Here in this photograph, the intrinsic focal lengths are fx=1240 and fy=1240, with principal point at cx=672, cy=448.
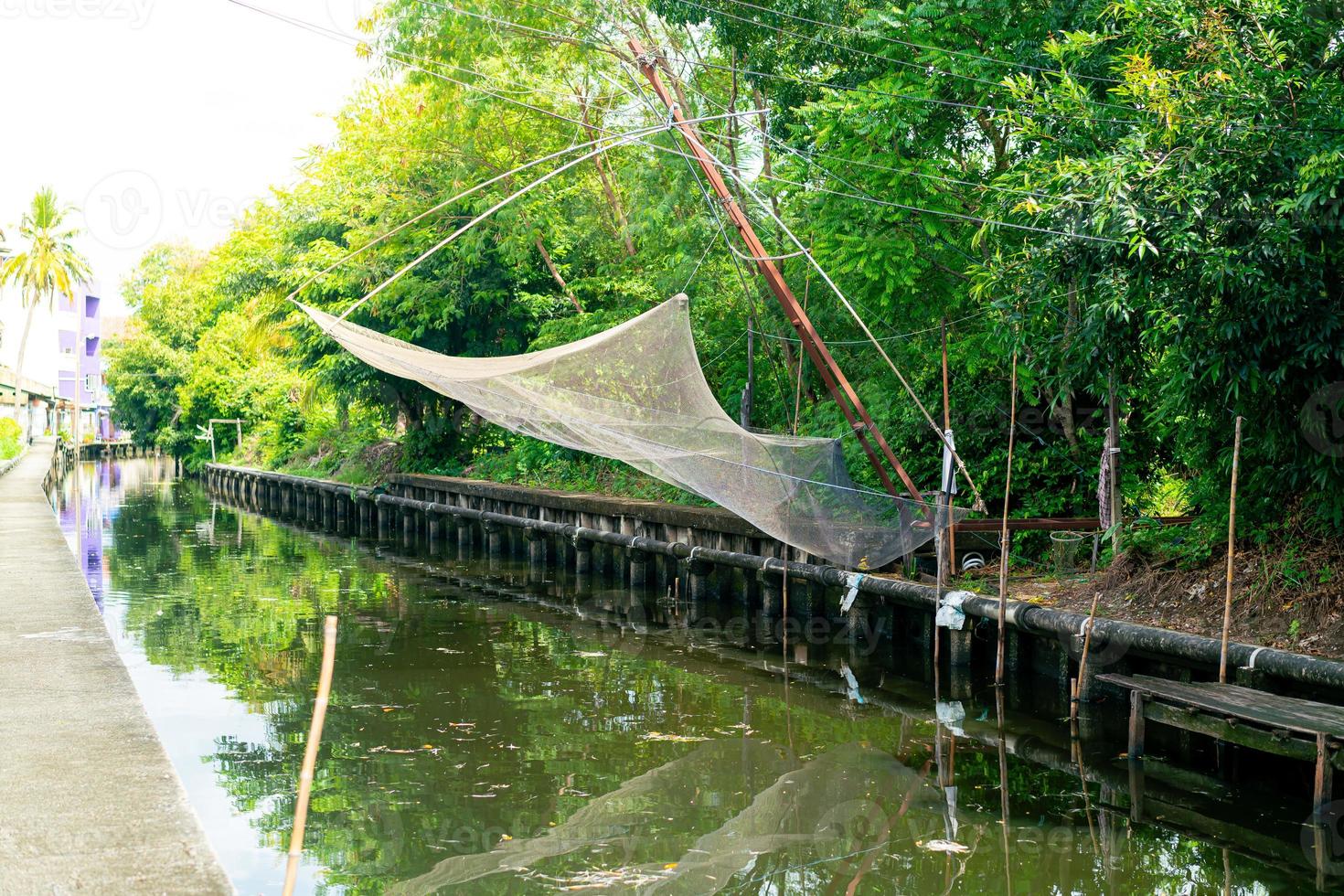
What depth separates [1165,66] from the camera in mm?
8281

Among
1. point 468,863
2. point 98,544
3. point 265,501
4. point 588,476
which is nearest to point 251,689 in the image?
point 468,863

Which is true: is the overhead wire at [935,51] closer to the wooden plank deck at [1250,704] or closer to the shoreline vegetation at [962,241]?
the shoreline vegetation at [962,241]

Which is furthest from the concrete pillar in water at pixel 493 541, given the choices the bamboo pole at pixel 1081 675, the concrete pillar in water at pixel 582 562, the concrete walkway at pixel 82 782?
the bamboo pole at pixel 1081 675

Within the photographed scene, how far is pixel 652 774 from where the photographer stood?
755cm

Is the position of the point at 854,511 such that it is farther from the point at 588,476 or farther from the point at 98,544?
the point at 98,544

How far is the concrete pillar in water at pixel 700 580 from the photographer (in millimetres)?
13781

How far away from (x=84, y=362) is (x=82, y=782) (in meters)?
73.2

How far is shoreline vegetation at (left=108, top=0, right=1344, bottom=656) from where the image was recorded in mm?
7242

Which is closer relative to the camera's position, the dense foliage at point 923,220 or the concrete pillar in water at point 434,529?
the dense foliage at point 923,220

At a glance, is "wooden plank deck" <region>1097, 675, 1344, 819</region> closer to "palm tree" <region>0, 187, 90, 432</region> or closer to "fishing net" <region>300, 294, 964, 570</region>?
"fishing net" <region>300, 294, 964, 570</region>

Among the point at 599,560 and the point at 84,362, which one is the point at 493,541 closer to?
the point at 599,560

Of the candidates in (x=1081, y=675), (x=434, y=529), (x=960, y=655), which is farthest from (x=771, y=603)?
(x=434, y=529)

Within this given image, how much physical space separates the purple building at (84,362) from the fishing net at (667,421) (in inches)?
2143

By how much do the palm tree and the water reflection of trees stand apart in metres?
46.6
